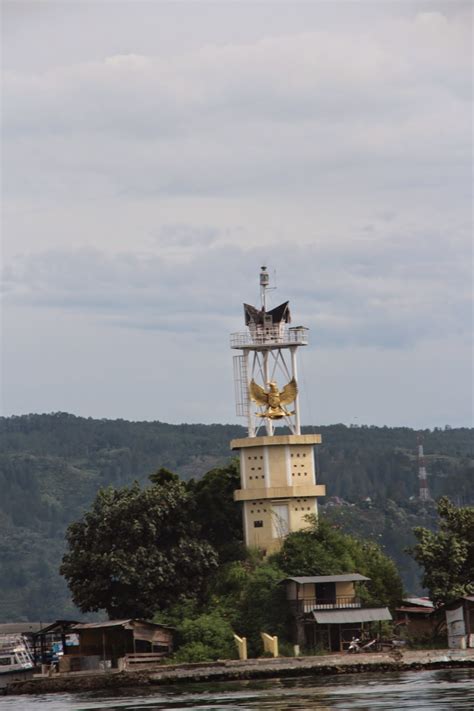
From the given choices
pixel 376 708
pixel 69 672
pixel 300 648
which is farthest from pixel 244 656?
pixel 376 708

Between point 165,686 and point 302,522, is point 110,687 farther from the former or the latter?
point 302,522

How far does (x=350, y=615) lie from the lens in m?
85.7

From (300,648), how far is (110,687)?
8864mm

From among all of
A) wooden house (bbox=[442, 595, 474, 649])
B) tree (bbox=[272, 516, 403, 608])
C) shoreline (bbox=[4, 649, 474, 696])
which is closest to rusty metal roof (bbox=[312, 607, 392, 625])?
shoreline (bbox=[4, 649, 474, 696])

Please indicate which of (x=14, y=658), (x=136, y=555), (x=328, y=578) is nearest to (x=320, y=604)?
(x=328, y=578)

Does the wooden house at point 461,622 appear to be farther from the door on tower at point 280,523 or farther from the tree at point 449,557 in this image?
the door on tower at point 280,523

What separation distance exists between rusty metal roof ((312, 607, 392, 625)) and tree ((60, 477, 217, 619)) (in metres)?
7.15

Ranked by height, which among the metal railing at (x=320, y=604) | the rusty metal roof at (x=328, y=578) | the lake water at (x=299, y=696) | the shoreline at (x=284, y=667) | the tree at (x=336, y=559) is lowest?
the lake water at (x=299, y=696)

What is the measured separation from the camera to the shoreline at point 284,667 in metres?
82.6

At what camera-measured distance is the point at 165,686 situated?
8225cm

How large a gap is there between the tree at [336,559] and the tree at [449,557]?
8.52ft

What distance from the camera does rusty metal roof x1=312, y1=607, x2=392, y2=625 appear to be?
85.2 metres

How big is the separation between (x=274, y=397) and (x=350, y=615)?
13438 mm

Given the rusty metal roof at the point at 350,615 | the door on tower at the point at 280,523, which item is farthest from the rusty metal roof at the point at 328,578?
the door on tower at the point at 280,523
